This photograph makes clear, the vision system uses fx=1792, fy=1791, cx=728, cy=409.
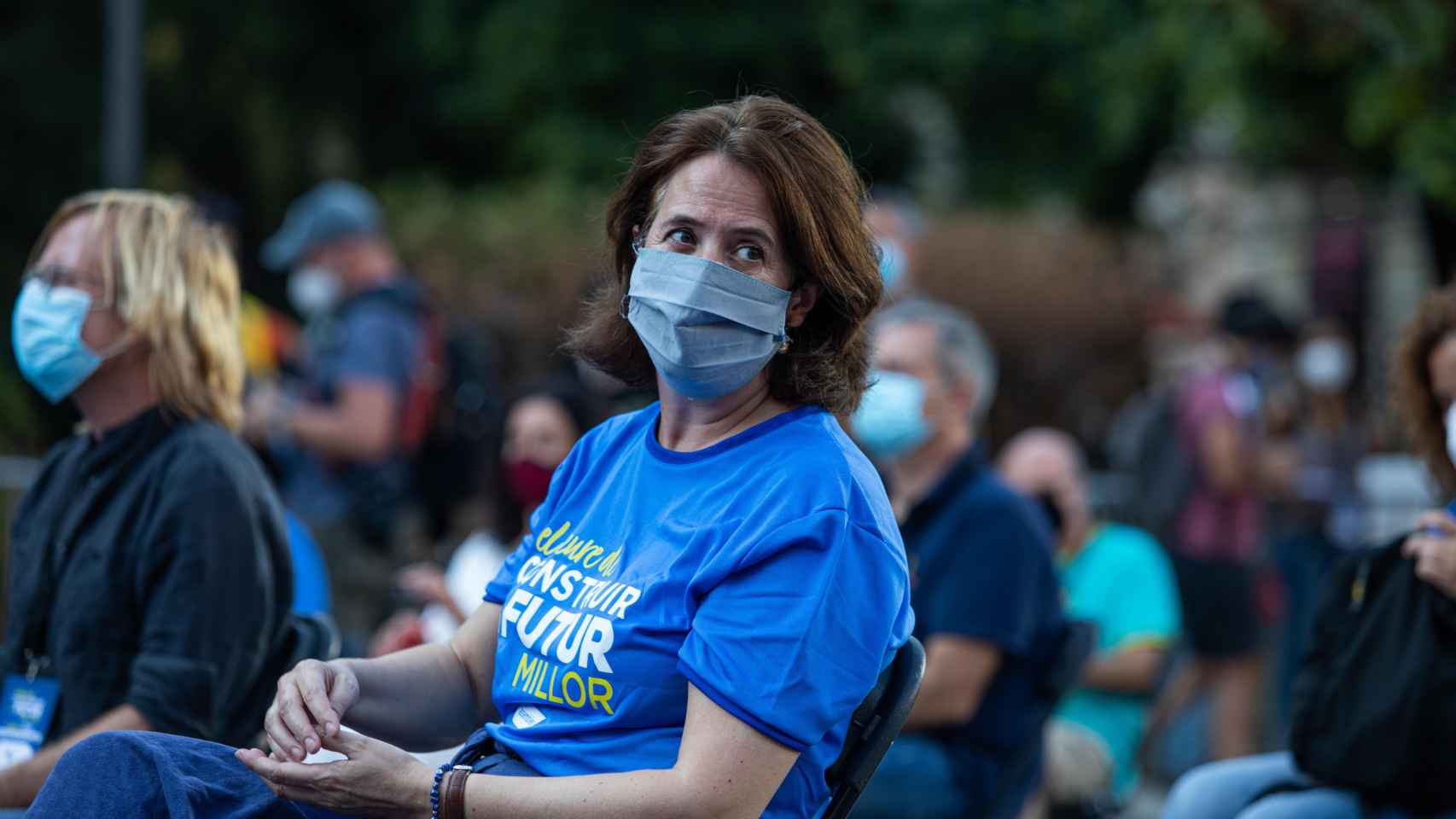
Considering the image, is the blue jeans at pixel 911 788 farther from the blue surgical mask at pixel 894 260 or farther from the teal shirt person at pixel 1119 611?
the teal shirt person at pixel 1119 611

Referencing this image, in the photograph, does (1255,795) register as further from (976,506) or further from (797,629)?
(797,629)

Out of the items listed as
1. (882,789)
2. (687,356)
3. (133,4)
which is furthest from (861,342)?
(133,4)

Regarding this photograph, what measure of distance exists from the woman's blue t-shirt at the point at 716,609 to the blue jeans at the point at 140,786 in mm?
187

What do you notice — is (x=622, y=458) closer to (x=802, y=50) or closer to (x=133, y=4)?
(x=133, y=4)

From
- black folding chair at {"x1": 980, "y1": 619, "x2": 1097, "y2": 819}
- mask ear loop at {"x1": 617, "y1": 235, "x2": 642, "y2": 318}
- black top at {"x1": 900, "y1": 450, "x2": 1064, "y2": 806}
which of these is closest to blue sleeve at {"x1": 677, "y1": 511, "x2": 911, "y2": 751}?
mask ear loop at {"x1": 617, "y1": 235, "x2": 642, "y2": 318}

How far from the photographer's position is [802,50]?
64.1 ft

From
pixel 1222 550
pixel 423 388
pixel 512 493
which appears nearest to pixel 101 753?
pixel 512 493

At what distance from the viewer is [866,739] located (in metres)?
2.80

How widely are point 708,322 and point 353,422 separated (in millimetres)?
4253

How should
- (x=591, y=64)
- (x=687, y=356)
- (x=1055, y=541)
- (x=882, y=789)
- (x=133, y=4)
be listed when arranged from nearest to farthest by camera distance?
1. (x=687, y=356)
2. (x=882, y=789)
3. (x=1055, y=541)
4. (x=133, y=4)
5. (x=591, y=64)

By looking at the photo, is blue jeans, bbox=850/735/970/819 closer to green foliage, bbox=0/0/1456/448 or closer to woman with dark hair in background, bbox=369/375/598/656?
woman with dark hair in background, bbox=369/375/598/656

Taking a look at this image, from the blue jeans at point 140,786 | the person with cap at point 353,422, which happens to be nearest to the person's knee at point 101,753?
the blue jeans at point 140,786

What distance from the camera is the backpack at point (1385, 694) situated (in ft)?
11.6

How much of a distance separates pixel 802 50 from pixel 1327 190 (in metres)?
5.75
